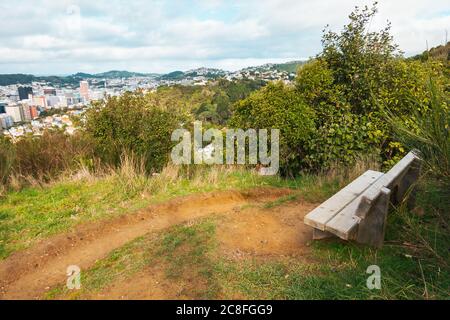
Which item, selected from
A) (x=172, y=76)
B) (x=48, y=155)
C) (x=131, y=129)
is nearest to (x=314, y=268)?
(x=131, y=129)

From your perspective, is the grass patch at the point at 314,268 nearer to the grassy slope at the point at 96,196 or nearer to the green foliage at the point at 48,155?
the grassy slope at the point at 96,196

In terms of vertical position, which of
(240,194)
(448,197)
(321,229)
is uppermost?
(448,197)

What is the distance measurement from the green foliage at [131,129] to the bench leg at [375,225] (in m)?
4.96

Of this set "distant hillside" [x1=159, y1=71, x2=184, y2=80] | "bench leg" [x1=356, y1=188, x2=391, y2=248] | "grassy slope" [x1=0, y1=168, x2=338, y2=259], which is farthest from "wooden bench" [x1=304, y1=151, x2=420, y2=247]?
"distant hillside" [x1=159, y1=71, x2=184, y2=80]

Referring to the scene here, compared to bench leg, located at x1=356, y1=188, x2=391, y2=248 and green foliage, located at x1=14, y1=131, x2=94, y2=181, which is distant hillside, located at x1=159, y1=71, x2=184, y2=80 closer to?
green foliage, located at x1=14, y1=131, x2=94, y2=181

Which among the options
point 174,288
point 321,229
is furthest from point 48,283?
point 321,229

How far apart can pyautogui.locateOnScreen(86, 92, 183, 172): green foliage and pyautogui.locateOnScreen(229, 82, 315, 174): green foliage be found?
2164mm

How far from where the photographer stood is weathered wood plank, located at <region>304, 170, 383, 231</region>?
2988 mm

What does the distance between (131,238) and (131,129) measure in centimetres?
377

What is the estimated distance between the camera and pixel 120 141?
6871mm

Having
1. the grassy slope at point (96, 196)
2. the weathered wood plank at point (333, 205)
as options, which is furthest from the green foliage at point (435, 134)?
the grassy slope at point (96, 196)

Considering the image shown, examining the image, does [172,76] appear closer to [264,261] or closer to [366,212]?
[264,261]

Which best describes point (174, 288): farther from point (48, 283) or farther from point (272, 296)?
point (48, 283)
